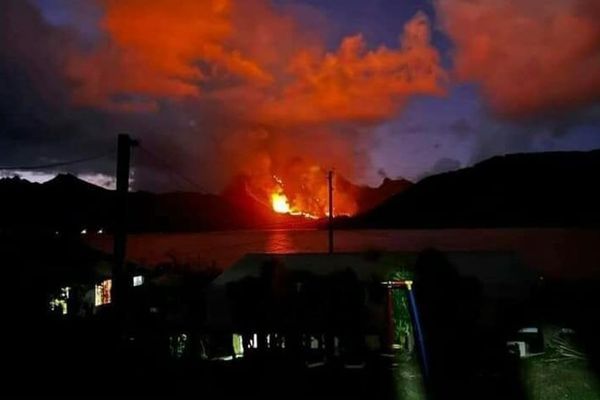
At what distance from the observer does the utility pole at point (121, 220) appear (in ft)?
51.6

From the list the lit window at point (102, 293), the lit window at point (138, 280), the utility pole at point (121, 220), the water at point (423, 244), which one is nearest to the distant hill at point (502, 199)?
the water at point (423, 244)

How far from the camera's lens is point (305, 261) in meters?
24.0

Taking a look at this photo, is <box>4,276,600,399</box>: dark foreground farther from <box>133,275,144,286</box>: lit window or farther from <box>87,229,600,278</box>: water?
<box>133,275,144,286</box>: lit window

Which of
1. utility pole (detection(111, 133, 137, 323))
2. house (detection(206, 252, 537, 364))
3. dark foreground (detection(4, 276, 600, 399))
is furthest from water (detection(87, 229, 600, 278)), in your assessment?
utility pole (detection(111, 133, 137, 323))

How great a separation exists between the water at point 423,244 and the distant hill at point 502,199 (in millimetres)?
1461

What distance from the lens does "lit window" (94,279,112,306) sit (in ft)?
95.3

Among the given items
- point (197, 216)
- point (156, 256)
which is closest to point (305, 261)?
point (156, 256)

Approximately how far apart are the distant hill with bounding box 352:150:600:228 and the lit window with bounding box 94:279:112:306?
2318 cm

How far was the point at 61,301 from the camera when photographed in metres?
25.8

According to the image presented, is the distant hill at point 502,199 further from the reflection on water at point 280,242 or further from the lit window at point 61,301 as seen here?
the lit window at point 61,301

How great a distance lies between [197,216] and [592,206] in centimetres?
3725

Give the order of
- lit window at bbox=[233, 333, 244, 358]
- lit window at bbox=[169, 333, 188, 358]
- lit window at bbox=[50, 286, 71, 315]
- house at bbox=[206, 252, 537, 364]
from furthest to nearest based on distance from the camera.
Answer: lit window at bbox=[50, 286, 71, 315]
lit window at bbox=[233, 333, 244, 358]
lit window at bbox=[169, 333, 188, 358]
house at bbox=[206, 252, 537, 364]

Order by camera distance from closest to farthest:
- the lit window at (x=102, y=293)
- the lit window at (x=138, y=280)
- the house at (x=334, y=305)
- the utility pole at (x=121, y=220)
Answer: the utility pole at (x=121, y=220)
the house at (x=334, y=305)
the lit window at (x=102, y=293)
the lit window at (x=138, y=280)

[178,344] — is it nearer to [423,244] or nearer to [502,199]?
[423,244]
